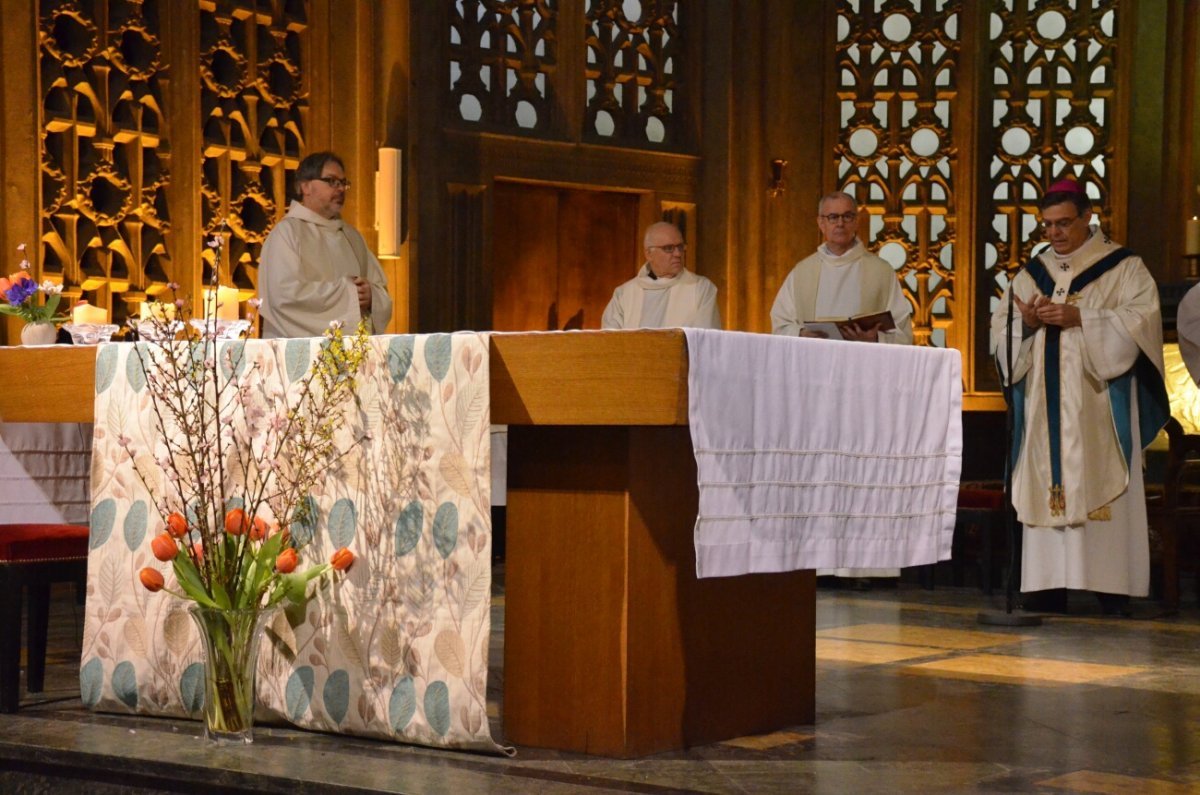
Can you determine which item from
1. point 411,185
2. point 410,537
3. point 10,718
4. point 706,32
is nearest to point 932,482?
point 410,537

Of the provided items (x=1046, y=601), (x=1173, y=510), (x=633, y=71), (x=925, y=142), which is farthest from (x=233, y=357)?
(x=925, y=142)

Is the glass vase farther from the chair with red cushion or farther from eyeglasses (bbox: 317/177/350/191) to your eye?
eyeglasses (bbox: 317/177/350/191)

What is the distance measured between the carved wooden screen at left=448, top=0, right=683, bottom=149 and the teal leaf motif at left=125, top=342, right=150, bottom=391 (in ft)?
15.8

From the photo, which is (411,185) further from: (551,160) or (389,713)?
(389,713)

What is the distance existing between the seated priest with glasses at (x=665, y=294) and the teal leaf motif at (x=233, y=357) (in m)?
3.14

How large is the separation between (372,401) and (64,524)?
1.43 m

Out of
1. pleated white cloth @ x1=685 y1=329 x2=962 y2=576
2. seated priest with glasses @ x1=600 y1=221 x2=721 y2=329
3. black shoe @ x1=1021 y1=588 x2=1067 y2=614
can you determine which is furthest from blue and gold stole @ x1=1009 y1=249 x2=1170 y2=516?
pleated white cloth @ x1=685 y1=329 x2=962 y2=576

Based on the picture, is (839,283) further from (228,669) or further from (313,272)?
(228,669)

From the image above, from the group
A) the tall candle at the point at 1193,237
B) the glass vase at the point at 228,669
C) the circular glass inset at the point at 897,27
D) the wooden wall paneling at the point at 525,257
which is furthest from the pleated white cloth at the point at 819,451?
the circular glass inset at the point at 897,27

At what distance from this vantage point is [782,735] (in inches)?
164

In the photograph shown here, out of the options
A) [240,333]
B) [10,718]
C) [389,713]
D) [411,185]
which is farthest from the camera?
[411,185]

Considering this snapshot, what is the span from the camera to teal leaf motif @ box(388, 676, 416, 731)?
3.90 m

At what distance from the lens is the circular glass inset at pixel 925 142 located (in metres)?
9.66

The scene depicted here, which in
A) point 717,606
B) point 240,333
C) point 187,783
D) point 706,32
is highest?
point 706,32
